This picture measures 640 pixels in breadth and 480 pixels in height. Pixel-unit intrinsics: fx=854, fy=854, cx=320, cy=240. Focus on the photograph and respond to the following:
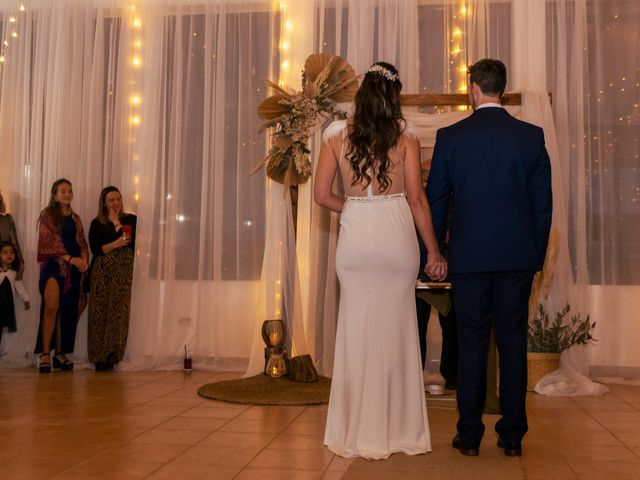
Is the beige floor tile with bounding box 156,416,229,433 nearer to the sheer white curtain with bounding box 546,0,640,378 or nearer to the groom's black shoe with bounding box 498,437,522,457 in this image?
the groom's black shoe with bounding box 498,437,522,457

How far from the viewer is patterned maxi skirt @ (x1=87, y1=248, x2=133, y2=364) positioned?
652 cm

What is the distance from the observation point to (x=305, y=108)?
5441 mm

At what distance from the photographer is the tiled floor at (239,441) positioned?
3.11 m

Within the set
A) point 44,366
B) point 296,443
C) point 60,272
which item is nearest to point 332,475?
point 296,443

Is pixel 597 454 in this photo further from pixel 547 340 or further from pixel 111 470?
pixel 547 340

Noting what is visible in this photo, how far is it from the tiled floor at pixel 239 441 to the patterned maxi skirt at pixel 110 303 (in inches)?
43.2

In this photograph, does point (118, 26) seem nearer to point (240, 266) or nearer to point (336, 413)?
point (240, 266)

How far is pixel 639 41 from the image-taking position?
6.32m

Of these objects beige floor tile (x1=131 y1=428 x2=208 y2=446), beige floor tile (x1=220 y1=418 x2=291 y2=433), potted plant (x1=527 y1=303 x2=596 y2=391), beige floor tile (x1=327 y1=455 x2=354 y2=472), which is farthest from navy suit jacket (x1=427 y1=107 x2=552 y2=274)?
potted plant (x1=527 y1=303 x2=596 y2=391)

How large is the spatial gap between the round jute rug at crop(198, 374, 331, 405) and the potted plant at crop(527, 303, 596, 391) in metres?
1.36

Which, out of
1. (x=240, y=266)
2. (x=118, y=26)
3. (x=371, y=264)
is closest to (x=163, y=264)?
(x=240, y=266)

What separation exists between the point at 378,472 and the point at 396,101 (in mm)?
1458

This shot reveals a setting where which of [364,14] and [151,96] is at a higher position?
[364,14]

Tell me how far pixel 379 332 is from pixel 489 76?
3.63 feet
